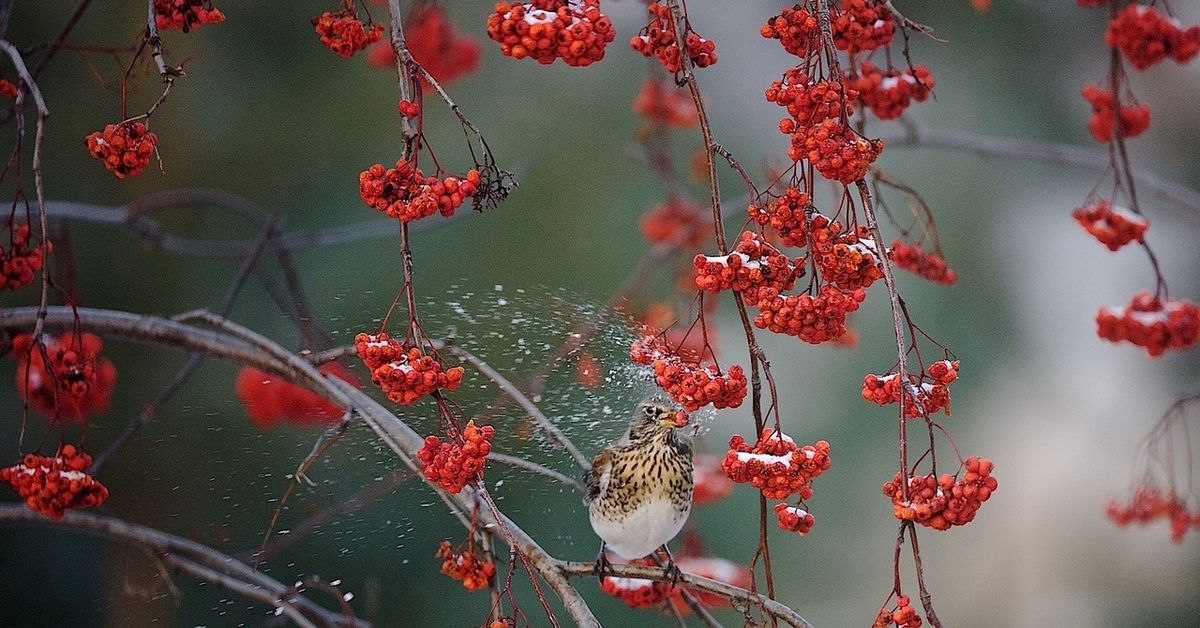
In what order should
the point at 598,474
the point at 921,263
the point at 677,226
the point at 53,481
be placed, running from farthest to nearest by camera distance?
→ the point at 677,226 → the point at 598,474 → the point at 921,263 → the point at 53,481

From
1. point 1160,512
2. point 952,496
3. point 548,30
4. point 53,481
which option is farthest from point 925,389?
point 1160,512

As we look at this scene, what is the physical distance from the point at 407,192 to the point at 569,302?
0.57m

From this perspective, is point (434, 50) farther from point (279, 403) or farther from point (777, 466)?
point (777, 466)

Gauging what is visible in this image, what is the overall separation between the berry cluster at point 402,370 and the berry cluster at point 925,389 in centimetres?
22

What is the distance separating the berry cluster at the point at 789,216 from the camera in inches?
21.5

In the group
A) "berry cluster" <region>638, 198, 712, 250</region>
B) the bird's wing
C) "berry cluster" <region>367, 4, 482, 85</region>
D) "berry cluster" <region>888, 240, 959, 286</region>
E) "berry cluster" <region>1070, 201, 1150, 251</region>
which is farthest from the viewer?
"berry cluster" <region>638, 198, 712, 250</region>

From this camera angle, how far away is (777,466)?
0.55 metres

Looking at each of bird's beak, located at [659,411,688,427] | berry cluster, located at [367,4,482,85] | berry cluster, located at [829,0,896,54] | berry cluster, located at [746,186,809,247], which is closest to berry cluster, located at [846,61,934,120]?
berry cluster, located at [829,0,896,54]

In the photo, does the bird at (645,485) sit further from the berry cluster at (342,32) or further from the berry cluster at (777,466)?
the berry cluster at (342,32)

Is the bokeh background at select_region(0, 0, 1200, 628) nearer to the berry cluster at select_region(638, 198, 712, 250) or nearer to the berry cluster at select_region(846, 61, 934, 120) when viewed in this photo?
the berry cluster at select_region(638, 198, 712, 250)

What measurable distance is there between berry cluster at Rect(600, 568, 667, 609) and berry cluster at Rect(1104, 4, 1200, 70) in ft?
1.58

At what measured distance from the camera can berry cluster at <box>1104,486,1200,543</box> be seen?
3.36 ft

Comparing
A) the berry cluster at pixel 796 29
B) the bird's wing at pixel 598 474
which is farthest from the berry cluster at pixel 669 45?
the bird's wing at pixel 598 474

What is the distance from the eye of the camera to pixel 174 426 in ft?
3.33
